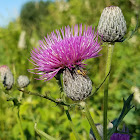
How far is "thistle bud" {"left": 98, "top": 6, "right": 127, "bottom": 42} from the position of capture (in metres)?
1.47

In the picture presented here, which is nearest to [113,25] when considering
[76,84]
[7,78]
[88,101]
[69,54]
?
[69,54]

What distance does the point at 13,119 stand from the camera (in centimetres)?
339

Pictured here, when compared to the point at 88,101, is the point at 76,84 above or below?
above

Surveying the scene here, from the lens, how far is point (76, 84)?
1.40 m

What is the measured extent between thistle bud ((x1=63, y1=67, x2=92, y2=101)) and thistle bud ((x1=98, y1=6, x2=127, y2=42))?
0.32 meters

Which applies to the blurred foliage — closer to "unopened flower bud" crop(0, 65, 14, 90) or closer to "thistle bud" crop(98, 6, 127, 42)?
"unopened flower bud" crop(0, 65, 14, 90)

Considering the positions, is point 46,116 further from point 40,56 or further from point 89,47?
point 89,47

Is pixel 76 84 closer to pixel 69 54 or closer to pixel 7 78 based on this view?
pixel 69 54

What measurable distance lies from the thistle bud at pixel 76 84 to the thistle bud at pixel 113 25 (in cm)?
32

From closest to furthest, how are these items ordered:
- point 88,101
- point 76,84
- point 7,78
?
1. point 76,84
2. point 7,78
3. point 88,101

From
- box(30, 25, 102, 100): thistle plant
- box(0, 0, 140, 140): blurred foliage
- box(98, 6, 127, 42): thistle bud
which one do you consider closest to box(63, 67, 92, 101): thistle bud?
box(30, 25, 102, 100): thistle plant

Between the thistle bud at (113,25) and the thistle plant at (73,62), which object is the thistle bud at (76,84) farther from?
the thistle bud at (113,25)

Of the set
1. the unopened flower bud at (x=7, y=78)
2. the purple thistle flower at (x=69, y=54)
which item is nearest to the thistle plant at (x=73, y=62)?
the purple thistle flower at (x=69, y=54)

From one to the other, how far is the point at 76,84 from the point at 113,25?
51 cm
